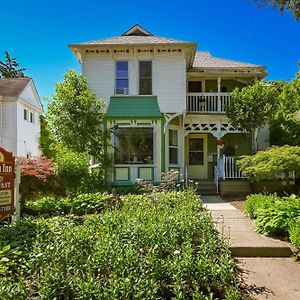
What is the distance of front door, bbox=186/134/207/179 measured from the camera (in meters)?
19.2

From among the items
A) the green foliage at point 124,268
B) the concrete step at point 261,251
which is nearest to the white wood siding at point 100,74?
the green foliage at point 124,268

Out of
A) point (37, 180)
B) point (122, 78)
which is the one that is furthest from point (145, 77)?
point (37, 180)

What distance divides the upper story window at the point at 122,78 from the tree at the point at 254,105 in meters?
5.00

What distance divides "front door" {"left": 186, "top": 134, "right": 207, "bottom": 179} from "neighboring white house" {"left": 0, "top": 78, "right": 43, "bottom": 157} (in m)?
11.8

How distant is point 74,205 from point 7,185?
9.96 feet

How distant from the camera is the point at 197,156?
64.0 feet

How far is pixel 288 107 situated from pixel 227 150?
13.4 feet

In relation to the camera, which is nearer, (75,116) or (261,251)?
(261,251)

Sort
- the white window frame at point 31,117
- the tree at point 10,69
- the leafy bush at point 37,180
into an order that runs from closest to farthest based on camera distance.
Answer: the leafy bush at point 37,180
the white window frame at point 31,117
the tree at point 10,69

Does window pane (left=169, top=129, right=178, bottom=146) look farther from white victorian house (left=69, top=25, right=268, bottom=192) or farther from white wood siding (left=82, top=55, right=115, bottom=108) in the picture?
white wood siding (left=82, top=55, right=115, bottom=108)

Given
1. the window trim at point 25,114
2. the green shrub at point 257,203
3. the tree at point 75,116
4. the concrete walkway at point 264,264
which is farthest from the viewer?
the window trim at point 25,114

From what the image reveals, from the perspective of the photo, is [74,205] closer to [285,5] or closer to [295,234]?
[295,234]

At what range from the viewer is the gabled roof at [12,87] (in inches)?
955

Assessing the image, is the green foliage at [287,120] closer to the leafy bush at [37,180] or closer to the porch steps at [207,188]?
the porch steps at [207,188]
